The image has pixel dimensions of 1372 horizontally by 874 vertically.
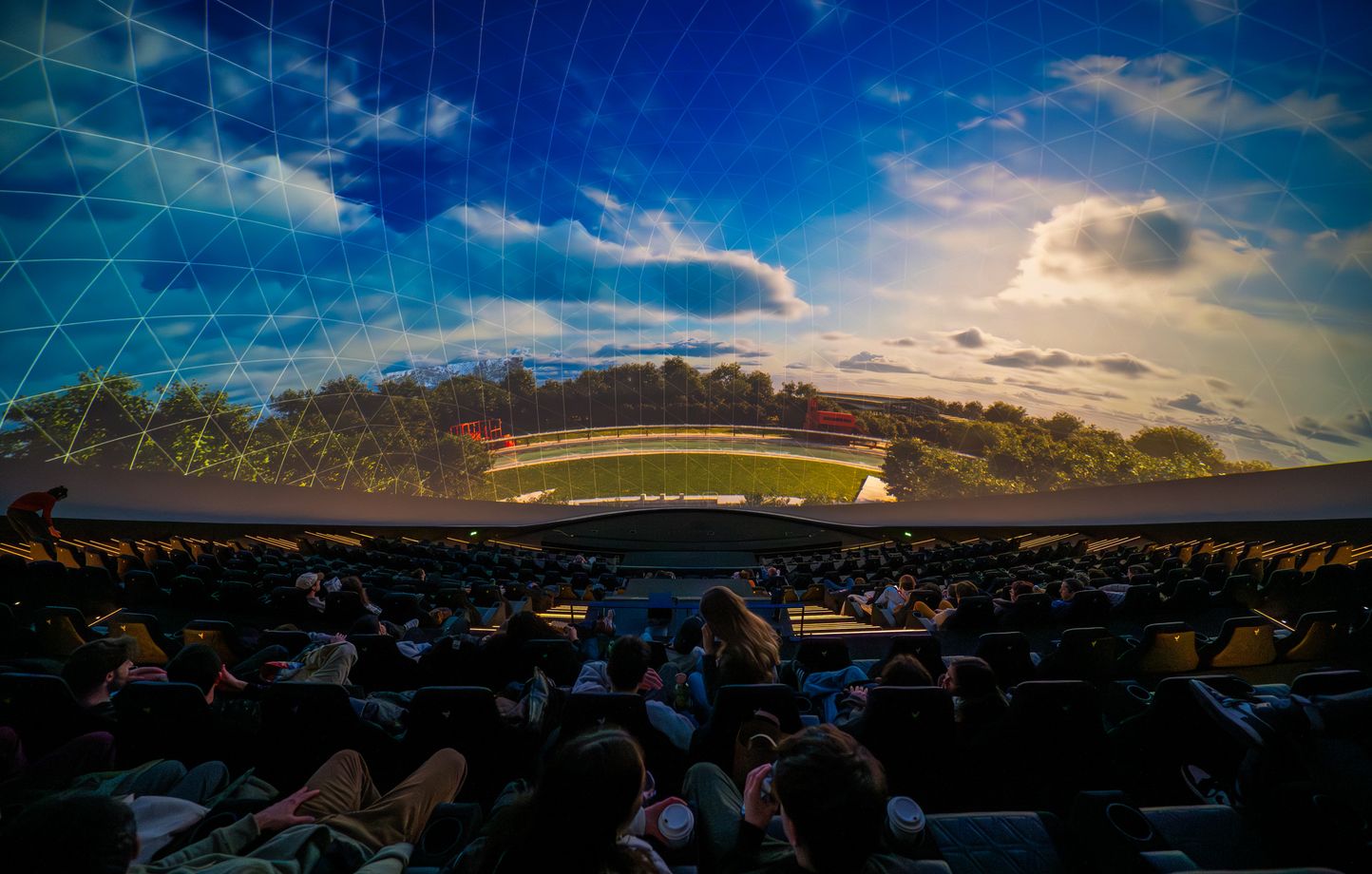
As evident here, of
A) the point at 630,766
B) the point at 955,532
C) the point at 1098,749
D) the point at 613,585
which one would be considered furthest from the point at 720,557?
the point at 630,766

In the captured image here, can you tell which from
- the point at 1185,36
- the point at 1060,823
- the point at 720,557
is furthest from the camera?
the point at 720,557

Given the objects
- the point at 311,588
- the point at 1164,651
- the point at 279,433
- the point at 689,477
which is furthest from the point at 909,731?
the point at 279,433

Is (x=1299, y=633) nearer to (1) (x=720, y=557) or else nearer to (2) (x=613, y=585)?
(2) (x=613, y=585)

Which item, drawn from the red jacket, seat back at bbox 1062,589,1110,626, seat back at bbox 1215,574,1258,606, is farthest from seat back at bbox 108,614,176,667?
the red jacket

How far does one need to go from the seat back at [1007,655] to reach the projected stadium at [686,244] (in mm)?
23117

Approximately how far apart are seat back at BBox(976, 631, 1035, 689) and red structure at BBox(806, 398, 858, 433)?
29.1 metres

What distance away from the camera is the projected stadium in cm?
1920

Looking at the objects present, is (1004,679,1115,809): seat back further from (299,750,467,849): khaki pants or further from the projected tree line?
the projected tree line

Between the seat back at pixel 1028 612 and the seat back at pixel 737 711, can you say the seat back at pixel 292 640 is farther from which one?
the seat back at pixel 1028 612

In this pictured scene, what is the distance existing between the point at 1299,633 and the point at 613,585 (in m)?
14.2

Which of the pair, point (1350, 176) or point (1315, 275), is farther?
point (1315, 275)

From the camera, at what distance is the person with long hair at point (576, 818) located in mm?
1789

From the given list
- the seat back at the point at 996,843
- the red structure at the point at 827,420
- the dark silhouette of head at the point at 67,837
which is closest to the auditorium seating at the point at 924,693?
the seat back at the point at 996,843

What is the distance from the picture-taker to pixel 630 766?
6.37ft
